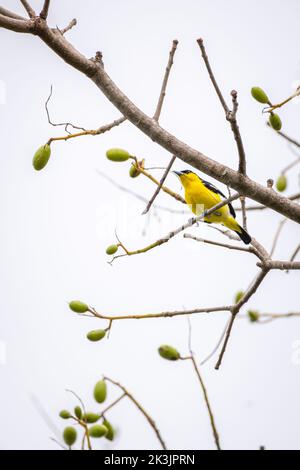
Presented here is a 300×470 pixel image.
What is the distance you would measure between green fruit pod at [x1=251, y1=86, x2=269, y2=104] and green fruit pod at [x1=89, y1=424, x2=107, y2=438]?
84.6 inches

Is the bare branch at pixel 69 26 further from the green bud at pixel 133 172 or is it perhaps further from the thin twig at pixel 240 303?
the thin twig at pixel 240 303

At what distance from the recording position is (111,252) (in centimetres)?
339

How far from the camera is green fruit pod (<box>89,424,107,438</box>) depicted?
3.04 meters

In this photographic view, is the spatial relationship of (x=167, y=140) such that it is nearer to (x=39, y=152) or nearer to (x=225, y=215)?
(x=39, y=152)

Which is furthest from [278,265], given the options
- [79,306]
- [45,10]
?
[45,10]

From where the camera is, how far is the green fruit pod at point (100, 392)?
10.9 feet

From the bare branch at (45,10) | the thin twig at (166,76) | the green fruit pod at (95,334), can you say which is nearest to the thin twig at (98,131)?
the thin twig at (166,76)

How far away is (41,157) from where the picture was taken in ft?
9.70

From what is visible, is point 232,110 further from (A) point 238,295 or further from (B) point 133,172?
(A) point 238,295

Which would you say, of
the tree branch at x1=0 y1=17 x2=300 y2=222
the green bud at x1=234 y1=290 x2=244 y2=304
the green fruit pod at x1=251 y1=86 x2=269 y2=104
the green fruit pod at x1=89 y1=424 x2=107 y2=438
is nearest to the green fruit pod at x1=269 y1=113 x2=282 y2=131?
the green fruit pod at x1=251 y1=86 x2=269 y2=104

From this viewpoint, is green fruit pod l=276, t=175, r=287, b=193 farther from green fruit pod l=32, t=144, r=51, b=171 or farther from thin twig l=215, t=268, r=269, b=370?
green fruit pod l=32, t=144, r=51, b=171

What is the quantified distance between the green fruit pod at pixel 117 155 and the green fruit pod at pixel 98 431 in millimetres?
1638
